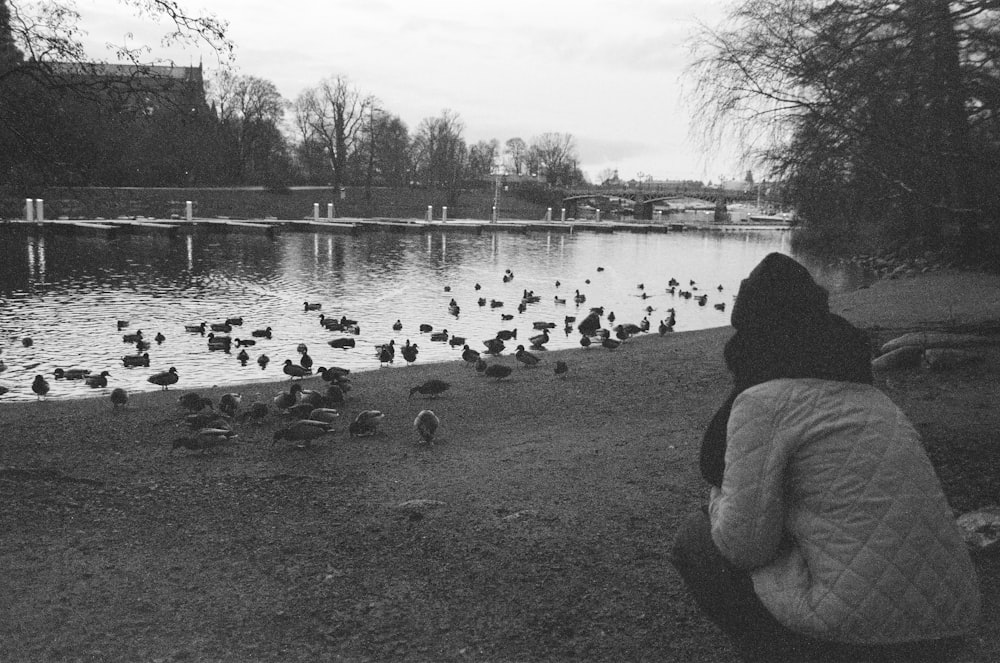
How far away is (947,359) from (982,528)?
18.6ft

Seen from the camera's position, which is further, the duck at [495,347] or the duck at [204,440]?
the duck at [495,347]

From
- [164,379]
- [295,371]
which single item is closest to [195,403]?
Result: [164,379]

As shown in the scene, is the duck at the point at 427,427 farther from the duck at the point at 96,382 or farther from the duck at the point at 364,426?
the duck at the point at 96,382

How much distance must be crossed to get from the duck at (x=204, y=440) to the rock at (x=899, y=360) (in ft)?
23.6

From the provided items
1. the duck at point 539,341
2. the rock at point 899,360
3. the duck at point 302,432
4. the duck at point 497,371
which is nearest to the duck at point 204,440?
the duck at point 302,432

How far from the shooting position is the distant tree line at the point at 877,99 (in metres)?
8.30

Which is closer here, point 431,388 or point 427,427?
point 427,427

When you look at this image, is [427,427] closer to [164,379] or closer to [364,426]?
[364,426]

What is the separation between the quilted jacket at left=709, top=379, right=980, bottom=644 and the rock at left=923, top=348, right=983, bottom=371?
25.4 ft

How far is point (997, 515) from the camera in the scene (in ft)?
14.9

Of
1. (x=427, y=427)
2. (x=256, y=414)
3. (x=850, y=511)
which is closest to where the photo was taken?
(x=850, y=511)

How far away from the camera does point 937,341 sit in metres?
10.6

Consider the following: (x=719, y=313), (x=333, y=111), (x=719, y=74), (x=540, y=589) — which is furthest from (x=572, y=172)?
(x=540, y=589)

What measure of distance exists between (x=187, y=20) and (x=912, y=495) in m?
7.76
